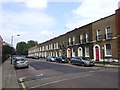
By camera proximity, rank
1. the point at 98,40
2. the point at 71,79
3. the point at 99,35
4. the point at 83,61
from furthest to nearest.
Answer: the point at 99,35, the point at 98,40, the point at 83,61, the point at 71,79

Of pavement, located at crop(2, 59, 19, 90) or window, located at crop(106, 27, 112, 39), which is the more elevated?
window, located at crop(106, 27, 112, 39)

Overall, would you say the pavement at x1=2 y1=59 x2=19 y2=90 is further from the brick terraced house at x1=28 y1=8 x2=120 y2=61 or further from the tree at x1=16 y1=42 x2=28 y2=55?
the tree at x1=16 y1=42 x2=28 y2=55

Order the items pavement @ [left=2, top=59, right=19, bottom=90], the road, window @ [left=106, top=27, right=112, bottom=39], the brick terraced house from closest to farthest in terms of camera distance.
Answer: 1. the road
2. pavement @ [left=2, top=59, right=19, bottom=90]
3. the brick terraced house
4. window @ [left=106, top=27, right=112, bottom=39]

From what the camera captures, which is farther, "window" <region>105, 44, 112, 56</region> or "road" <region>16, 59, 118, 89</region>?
"window" <region>105, 44, 112, 56</region>

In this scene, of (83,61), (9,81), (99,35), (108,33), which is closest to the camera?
(9,81)

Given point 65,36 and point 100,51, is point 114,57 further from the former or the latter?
point 65,36

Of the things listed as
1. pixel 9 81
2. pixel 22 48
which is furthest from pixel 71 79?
pixel 22 48

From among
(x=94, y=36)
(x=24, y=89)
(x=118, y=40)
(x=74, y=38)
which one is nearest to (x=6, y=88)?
(x=24, y=89)

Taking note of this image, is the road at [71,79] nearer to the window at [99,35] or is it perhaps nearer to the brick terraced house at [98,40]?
the brick terraced house at [98,40]

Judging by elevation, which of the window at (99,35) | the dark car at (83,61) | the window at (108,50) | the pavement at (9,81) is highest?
the window at (99,35)

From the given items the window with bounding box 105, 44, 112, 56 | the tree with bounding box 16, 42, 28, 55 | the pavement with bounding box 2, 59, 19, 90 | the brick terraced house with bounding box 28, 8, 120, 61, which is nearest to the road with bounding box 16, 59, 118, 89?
the pavement with bounding box 2, 59, 19, 90

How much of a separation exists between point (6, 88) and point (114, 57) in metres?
25.4

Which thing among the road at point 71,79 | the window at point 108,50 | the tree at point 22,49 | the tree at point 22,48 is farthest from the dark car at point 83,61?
the tree at point 22,49

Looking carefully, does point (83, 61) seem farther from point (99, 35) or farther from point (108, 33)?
point (99, 35)
